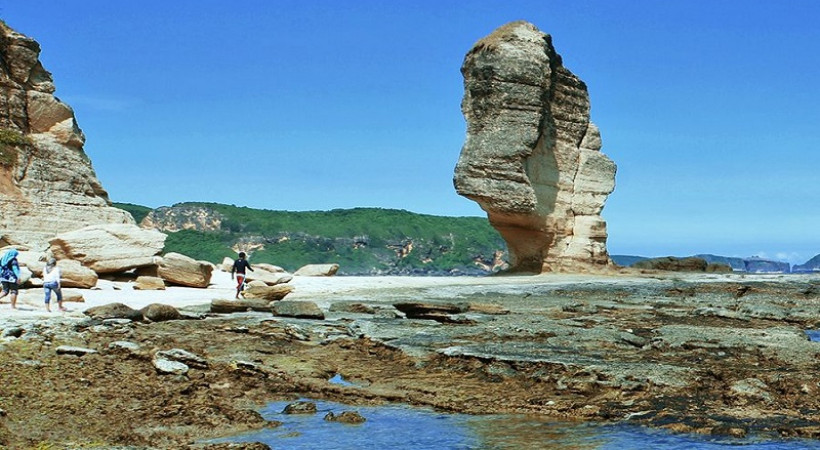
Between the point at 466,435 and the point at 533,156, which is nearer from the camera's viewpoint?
the point at 466,435

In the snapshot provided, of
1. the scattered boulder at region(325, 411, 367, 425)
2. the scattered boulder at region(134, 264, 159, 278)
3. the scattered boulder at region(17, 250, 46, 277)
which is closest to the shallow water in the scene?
the scattered boulder at region(325, 411, 367, 425)

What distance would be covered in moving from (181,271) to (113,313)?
749 centimetres

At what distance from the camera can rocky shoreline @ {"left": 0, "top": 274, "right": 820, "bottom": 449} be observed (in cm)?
789

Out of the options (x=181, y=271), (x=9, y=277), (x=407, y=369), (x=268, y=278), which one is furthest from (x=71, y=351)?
(x=268, y=278)

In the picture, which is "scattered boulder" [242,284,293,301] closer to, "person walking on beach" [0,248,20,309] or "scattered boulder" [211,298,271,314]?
"scattered boulder" [211,298,271,314]

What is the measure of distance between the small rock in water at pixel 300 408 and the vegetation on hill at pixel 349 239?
5109 centimetres

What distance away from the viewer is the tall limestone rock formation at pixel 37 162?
24.0 meters

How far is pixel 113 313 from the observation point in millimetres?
13711

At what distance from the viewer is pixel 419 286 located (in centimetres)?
2380

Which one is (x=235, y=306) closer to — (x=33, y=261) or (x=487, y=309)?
(x=487, y=309)

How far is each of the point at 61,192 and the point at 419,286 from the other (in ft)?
37.3

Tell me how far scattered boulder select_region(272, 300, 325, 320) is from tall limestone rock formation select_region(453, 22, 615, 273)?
48.5 feet

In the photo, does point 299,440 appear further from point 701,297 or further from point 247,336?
point 701,297

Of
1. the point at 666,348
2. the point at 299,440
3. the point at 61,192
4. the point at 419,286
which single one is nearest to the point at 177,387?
the point at 299,440
